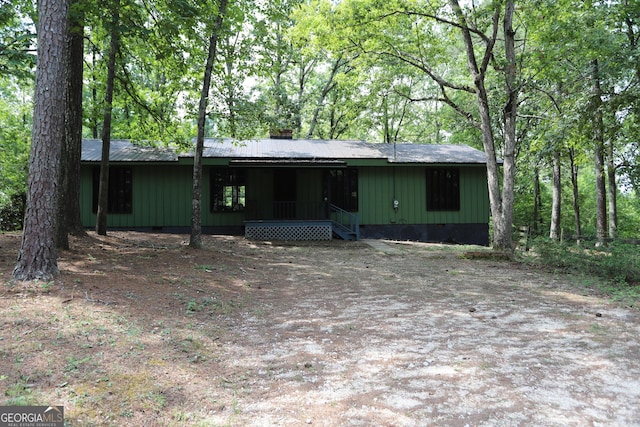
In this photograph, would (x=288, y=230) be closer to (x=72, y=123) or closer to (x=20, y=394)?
(x=72, y=123)

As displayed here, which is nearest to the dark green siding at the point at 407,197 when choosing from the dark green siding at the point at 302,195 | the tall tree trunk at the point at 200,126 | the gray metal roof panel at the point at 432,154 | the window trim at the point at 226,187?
the dark green siding at the point at 302,195

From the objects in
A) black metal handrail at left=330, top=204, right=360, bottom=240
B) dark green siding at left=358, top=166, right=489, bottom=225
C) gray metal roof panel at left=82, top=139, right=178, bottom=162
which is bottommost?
black metal handrail at left=330, top=204, right=360, bottom=240

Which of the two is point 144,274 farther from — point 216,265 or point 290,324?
point 290,324

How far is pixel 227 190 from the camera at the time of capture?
54.0 feet

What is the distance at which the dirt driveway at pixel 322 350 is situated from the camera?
9.30 ft

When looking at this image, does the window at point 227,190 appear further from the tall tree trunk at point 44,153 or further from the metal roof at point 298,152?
the tall tree trunk at point 44,153

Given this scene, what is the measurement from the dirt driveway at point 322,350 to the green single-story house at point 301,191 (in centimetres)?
803

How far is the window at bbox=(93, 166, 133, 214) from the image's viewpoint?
621 inches

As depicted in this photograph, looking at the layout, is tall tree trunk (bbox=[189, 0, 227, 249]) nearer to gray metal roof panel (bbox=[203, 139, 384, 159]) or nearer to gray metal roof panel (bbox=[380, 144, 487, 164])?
gray metal roof panel (bbox=[203, 139, 384, 159])

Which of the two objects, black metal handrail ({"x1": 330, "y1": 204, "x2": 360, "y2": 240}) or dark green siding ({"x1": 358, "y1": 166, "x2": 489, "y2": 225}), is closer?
black metal handrail ({"x1": 330, "y1": 204, "x2": 360, "y2": 240})

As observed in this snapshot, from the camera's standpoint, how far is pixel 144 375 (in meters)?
3.28

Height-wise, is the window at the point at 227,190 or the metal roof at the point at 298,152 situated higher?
the metal roof at the point at 298,152

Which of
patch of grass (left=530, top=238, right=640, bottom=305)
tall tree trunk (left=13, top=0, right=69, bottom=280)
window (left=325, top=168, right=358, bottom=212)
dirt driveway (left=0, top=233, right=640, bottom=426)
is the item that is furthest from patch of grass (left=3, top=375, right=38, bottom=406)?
window (left=325, top=168, right=358, bottom=212)

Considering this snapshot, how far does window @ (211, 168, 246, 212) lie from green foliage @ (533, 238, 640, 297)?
35.0ft
